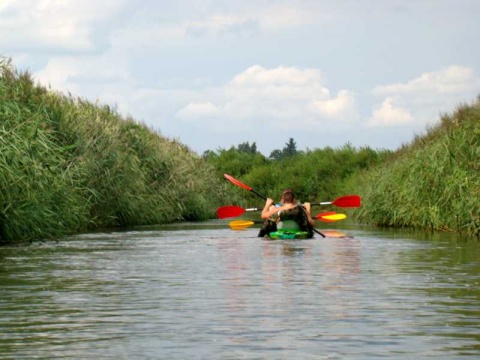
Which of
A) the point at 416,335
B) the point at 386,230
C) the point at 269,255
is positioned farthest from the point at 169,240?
the point at 416,335

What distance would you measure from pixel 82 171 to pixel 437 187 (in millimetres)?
8476

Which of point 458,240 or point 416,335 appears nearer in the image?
point 416,335

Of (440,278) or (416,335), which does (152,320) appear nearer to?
(416,335)

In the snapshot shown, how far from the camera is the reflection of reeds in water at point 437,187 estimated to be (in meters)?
22.4

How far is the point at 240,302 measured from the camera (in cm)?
1080

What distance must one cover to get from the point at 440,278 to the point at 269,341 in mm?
5766

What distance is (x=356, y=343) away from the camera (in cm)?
816

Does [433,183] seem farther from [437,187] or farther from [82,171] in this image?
[82,171]

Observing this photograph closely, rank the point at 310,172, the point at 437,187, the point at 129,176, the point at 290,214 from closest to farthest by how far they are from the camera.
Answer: the point at 290,214
the point at 437,187
the point at 129,176
the point at 310,172

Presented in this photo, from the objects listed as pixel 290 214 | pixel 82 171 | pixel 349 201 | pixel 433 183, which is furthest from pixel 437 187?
pixel 82 171

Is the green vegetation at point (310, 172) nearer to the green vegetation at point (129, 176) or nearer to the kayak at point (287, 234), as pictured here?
the green vegetation at point (129, 176)

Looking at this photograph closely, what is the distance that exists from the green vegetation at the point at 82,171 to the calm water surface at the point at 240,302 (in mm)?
1210

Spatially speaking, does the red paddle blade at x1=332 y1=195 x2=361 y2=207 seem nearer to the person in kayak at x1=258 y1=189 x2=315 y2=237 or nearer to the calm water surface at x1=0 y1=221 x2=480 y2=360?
the person in kayak at x1=258 y1=189 x2=315 y2=237

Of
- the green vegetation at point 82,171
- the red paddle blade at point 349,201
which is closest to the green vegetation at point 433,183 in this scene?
the red paddle blade at point 349,201
